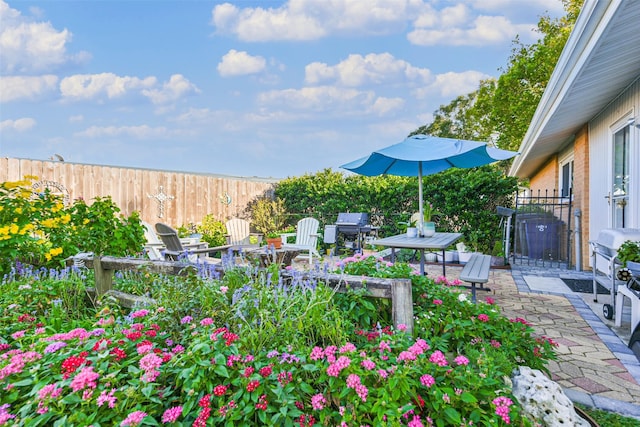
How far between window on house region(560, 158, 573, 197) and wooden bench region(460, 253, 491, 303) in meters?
4.65

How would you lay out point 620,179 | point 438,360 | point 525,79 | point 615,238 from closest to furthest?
point 438,360 → point 615,238 → point 620,179 → point 525,79

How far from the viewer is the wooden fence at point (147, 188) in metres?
5.79

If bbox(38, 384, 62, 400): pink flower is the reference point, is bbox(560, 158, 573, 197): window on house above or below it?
above

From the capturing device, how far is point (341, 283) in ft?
5.81

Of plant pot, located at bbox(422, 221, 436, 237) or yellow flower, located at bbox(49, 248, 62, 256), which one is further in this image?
plant pot, located at bbox(422, 221, 436, 237)

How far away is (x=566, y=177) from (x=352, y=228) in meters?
4.97

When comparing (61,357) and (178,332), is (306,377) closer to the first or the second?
(178,332)

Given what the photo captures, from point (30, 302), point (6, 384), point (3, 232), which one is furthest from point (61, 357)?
point (3, 232)

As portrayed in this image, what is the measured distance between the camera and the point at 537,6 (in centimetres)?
1295

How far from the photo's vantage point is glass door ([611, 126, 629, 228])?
4.32 metres

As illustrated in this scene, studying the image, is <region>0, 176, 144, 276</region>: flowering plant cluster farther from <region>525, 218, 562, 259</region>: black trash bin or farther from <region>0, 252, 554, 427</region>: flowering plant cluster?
<region>525, 218, 562, 259</region>: black trash bin

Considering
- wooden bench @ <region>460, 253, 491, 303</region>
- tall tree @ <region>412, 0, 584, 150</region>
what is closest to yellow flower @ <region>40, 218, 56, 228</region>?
wooden bench @ <region>460, 253, 491, 303</region>

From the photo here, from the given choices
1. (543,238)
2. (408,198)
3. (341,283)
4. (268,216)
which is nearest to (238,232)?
(268,216)

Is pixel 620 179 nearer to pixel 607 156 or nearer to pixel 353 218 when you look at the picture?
pixel 607 156
